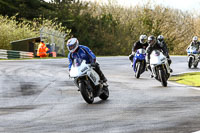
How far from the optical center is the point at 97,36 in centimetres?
7088

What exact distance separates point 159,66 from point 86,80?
5297mm

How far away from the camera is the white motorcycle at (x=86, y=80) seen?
11.1 metres

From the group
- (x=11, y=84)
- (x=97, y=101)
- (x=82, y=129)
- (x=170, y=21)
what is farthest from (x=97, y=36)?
(x=82, y=129)

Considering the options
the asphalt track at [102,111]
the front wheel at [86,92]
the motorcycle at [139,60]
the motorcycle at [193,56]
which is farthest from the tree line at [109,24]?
the front wheel at [86,92]

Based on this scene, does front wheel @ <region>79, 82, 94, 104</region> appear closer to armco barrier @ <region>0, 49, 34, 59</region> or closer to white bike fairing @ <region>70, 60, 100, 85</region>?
white bike fairing @ <region>70, 60, 100, 85</region>

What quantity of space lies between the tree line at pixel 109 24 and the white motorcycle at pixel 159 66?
5001cm

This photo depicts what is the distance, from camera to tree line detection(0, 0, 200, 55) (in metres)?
67.6

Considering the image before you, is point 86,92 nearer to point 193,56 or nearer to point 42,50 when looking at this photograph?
point 193,56

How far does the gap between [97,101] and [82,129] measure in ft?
14.1

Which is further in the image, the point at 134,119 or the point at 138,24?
the point at 138,24

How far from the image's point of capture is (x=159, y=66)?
52.3 feet

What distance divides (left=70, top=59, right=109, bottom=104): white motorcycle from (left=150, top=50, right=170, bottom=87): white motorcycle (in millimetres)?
4468

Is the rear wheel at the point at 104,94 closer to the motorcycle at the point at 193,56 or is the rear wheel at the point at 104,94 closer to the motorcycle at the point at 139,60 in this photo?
the motorcycle at the point at 139,60

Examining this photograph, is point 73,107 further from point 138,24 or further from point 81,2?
point 81,2
